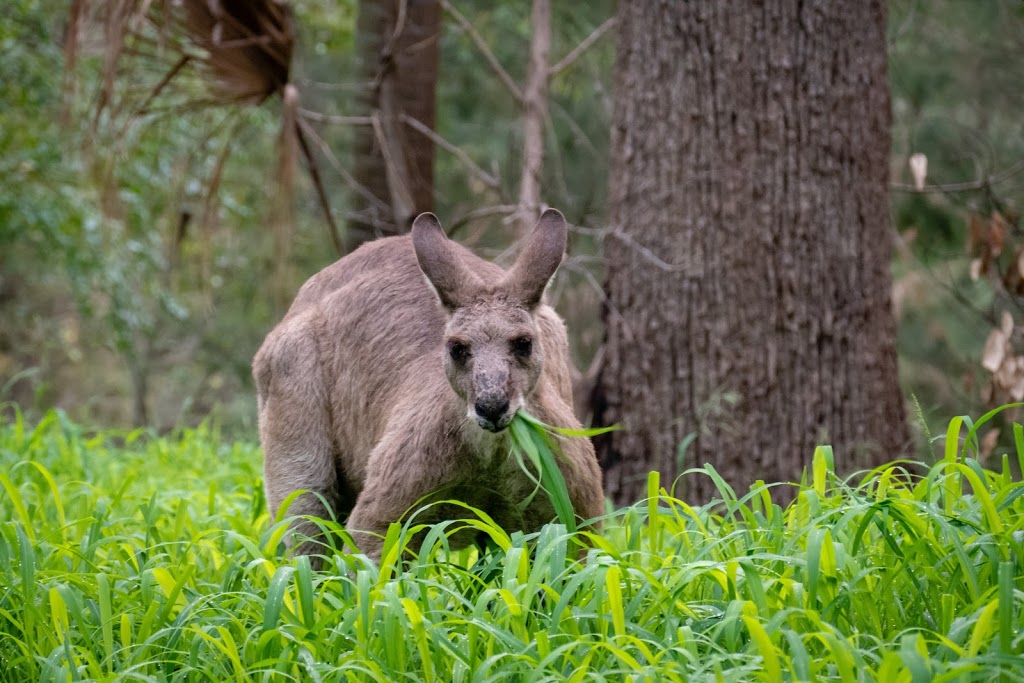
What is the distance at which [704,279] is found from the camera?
5887 mm

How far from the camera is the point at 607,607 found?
3389 mm

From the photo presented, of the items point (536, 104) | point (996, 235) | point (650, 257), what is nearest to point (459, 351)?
point (650, 257)

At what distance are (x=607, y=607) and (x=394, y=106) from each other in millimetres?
5321

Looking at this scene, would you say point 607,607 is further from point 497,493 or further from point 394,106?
point 394,106

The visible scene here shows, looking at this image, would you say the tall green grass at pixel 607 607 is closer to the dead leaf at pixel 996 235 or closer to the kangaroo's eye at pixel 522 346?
the kangaroo's eye at pixel 522 346

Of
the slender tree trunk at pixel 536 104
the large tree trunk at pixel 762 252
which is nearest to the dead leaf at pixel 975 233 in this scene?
the large tree trunk at pixel 762 252

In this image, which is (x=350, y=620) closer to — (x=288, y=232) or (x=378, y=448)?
(x=378, y=448)

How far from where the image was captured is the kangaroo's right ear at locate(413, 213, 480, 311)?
14.4 feet

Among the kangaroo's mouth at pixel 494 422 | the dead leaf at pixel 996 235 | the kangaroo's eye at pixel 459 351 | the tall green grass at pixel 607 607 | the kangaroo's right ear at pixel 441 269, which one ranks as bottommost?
the tall green grass at pixel 607 607

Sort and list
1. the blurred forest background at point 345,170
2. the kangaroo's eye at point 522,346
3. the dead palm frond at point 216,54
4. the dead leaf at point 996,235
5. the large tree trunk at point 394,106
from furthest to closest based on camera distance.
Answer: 1. the large tree trunk at point 394,106
2. the blurred forest background at point 345,170
3. the dead leaf at point 996,235
4. the dead palm frond at point 216,54
5. the kangaroo's eye at point 522,346

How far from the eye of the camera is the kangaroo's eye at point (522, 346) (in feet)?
13.7

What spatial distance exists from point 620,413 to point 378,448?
1899mm

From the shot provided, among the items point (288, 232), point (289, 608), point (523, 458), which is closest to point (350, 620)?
point (289, 608)

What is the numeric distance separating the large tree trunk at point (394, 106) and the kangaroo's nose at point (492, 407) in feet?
12.9
